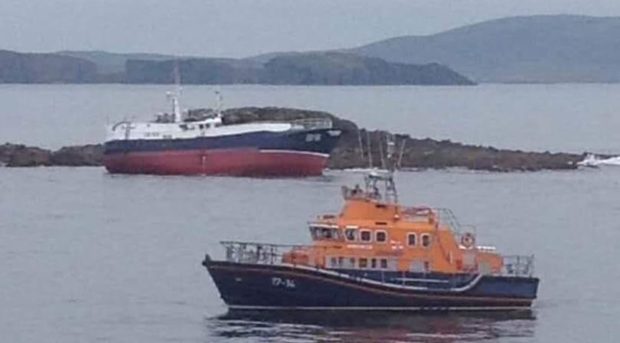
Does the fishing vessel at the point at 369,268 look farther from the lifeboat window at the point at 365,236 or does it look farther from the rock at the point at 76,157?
the rock at the point at 76,157

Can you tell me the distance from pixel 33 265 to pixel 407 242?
49.6 ft

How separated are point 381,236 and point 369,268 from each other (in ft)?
2.51

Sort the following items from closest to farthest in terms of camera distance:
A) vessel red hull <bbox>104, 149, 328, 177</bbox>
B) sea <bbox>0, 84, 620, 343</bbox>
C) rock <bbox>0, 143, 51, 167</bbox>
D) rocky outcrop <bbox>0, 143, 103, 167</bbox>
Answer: sea <bbox>0, 84, 620, 343</bbox> < vessel red hull <bbox>104, 149, 328, 177</bbox> < rock <bbox>0, 143, 51, 167</bbox> < rocky outcrop <bbox>0, 143, 103, 167</bbox>

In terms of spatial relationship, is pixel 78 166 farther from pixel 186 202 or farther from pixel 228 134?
pixel 186 202

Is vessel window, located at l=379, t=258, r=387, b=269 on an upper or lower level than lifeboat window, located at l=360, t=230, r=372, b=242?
lower

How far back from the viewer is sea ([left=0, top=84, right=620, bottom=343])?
136ft

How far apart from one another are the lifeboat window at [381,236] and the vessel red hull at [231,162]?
48765 millimetres

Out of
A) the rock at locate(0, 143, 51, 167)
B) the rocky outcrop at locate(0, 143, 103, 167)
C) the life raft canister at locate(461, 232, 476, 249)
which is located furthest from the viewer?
the rocky outcrop at locate(0, 143, 103, 167)

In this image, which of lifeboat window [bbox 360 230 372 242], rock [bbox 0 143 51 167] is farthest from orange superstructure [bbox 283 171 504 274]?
rock [bbox 0 143 51 167]

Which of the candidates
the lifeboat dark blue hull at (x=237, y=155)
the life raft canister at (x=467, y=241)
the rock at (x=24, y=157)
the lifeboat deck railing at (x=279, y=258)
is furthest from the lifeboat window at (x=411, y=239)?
the rock at (x=24, y=157)

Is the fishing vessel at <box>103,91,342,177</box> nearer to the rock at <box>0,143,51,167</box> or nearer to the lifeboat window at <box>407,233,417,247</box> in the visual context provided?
the rock at <box>0,143,51,167</box>

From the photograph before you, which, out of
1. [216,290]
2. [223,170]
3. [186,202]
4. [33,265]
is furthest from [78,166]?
[216,290]

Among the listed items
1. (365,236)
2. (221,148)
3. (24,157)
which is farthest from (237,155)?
(365,236)

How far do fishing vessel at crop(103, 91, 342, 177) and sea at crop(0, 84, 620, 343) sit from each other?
140 cm
